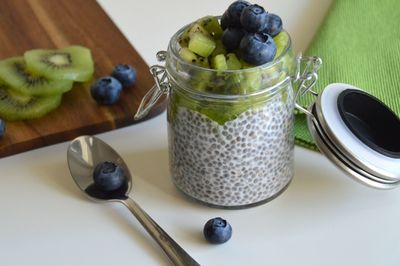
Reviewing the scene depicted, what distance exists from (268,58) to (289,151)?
5.9 inches

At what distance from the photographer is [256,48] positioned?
71cm

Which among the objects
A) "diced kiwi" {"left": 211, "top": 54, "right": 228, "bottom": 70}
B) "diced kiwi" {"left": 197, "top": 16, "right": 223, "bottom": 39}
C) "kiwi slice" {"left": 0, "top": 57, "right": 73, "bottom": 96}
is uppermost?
"diced kiwi" {"left": 197, "top": 16, "right": 223, "bottom": 39}

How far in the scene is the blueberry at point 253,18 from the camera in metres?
0.71

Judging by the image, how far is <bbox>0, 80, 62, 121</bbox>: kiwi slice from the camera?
991mm

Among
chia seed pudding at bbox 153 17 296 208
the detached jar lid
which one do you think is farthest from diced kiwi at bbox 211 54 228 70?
the detached jar lid

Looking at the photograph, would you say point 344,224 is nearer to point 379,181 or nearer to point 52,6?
point 379,181

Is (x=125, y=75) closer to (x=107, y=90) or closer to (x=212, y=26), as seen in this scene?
(x=107, y=90)

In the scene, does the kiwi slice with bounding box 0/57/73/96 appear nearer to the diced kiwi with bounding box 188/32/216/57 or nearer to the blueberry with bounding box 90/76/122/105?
the blueberry with bounding box 90/76/122/105

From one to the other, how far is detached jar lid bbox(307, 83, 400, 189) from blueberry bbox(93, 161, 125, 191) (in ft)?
0.83

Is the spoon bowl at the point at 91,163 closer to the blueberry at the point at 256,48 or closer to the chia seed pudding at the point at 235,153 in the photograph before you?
the chia seed pudding at the point at 235,153

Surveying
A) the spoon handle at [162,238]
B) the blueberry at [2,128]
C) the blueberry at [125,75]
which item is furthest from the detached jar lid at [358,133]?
the blueberry at [2,128]

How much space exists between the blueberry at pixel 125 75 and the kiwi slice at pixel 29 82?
7 cm

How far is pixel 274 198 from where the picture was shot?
2.78 ft

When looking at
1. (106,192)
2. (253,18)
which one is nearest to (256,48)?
(253,18)
